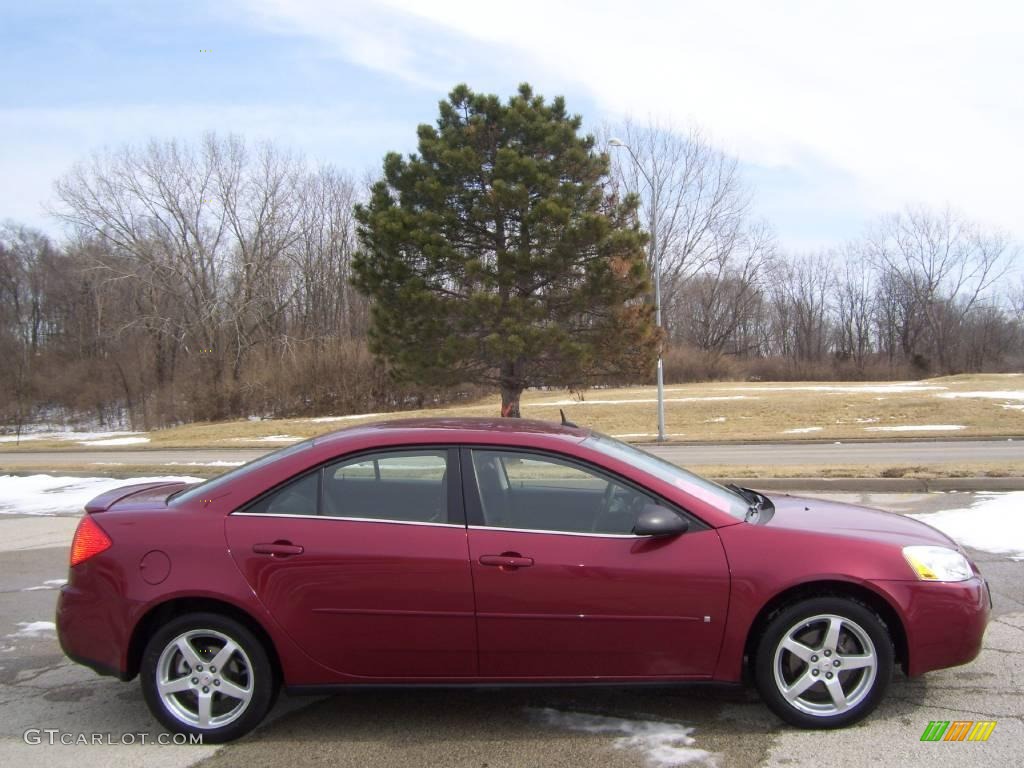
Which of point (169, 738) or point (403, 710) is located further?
point (403, 710)

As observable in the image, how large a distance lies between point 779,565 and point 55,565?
670 cm

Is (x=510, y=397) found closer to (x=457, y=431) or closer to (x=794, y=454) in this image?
(x=794, y=454)

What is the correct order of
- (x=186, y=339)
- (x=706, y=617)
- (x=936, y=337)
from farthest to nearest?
(x=936, y=337) → (x=186, y=339) → (x=706, y=617)

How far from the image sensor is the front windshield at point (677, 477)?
3.75 m

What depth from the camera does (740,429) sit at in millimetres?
26250

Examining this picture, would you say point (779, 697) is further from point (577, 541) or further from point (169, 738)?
point (169, 738)

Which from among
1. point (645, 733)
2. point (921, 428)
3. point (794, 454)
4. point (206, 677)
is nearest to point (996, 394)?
point (921, 428)

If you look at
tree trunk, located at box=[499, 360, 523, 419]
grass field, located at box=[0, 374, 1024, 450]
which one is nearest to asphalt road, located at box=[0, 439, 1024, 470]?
Answer: grass field, located at box=[0, 374, 1024, 450]

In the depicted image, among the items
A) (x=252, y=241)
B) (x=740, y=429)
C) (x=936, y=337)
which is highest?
(x=252, y=241)

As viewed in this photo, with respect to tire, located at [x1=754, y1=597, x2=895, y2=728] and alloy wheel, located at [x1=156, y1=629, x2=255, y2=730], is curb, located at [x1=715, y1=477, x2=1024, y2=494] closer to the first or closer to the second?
tire, located at [x1=754, y1=597, x2=895, y2=728]

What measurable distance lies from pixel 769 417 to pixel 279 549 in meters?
26.8

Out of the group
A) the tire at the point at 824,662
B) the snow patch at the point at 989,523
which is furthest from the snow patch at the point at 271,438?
the tire at the point at 824,662

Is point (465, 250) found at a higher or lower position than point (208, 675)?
higher

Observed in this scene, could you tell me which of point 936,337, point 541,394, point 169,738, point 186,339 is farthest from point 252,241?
Answer: point 936,337
